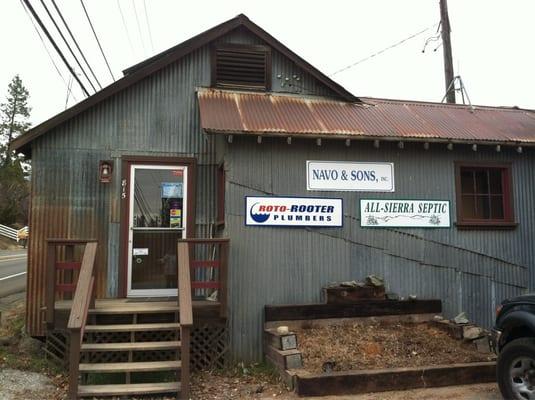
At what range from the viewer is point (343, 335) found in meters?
7.71

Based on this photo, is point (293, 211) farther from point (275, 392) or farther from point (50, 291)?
point (50, 291)

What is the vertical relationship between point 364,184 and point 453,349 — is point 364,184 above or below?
above

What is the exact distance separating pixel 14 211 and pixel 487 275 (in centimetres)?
4923

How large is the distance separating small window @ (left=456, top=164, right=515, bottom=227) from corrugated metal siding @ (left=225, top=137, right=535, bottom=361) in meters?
0.18

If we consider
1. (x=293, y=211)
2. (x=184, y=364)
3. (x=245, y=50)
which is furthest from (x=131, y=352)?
(x=245, y=50)

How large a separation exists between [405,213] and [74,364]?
581 cm

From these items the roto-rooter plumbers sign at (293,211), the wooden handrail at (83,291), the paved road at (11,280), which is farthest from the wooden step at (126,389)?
the paved road at (11,280)

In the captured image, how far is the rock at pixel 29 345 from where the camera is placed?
8.36 meters

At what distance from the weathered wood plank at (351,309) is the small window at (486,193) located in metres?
2.03

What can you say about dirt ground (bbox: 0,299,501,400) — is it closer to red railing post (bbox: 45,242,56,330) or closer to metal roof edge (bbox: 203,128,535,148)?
red railing post (bbox: 45,242,56,330)

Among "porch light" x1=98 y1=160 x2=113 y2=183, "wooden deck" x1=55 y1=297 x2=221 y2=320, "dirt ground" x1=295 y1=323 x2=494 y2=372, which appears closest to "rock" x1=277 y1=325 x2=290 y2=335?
"dirt ground" x1=295 y1=323 x2=494 y2=372

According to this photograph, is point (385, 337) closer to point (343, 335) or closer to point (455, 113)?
point (343, 335)

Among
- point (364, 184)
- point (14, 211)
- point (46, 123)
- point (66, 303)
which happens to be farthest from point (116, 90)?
point (14, 211)

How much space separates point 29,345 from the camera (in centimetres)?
844
